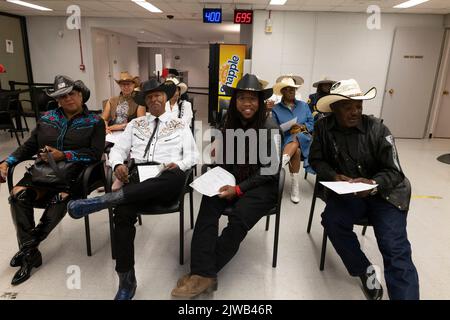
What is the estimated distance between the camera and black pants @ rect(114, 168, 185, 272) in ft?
5.56

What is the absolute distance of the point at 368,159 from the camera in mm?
1906

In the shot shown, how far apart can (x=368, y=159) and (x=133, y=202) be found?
150 centimetres

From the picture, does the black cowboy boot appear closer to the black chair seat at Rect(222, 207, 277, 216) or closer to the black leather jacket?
the black chair seat at Rect(222, 207, 277, 216)

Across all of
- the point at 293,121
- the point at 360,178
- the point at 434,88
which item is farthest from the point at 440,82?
the point at 360,178

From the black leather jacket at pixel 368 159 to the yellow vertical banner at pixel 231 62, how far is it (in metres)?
4.86

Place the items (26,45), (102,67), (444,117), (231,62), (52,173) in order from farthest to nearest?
(102,67), (26,45), (231,62), (444,117), (52,173)

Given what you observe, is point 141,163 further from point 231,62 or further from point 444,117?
point 444,117

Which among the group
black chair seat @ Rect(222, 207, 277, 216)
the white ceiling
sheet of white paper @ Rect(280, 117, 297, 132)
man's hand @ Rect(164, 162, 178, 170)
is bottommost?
black chair seat @ Rect(222, 207, 277, 216)

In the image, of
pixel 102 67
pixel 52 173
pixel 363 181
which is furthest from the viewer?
pixel 102 67

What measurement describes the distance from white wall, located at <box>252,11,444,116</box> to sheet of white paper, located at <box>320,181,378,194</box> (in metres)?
5.10

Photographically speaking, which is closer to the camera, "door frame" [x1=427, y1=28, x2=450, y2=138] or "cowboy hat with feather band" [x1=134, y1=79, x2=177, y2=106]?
"cowboy hat with feather band" [x1=134, y1=79, x2=177, y2=106]

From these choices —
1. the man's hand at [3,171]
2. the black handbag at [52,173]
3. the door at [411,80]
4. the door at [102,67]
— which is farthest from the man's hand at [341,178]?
the door at [102,67]

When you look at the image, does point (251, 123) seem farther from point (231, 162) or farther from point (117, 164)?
point (117, 164)

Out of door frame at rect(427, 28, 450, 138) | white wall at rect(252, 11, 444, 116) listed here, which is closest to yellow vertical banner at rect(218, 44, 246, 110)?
white wall at rect(252, 11, 444, 116)
